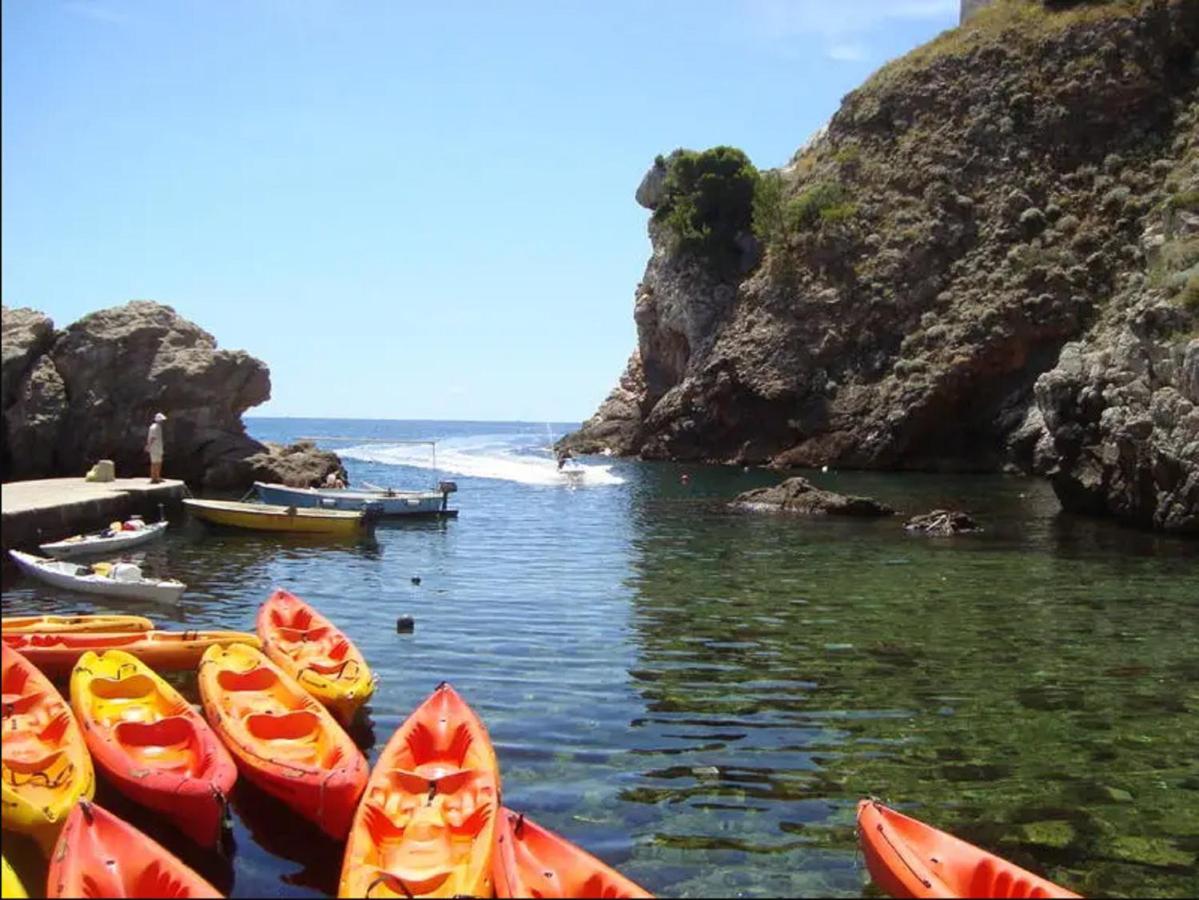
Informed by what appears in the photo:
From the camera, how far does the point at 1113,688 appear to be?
48.8 ft

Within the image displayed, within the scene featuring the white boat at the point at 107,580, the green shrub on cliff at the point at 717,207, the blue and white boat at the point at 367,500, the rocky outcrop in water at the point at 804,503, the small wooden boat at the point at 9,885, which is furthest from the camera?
the green shrub on cliff at the point at 717,207

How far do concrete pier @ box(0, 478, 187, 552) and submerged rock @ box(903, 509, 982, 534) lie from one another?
2286cm

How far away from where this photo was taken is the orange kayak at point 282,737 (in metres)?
9.49

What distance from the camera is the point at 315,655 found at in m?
14.7

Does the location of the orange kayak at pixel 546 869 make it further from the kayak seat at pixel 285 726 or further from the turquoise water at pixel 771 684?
the kayak seat at pixel 285 726

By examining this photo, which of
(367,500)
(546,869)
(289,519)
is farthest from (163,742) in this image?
(367,500)

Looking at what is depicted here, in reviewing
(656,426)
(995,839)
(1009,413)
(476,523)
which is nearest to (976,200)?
(1009,413)

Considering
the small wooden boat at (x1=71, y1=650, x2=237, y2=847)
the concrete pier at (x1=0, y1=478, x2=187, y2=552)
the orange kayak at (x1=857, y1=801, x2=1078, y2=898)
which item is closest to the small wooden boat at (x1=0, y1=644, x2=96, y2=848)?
the small wooden boat at (x1=71, y1=650, x2=237, y2=847)

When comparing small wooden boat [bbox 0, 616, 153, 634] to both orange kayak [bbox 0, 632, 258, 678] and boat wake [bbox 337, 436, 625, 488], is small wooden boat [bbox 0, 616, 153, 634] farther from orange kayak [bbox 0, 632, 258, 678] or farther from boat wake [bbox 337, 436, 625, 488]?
boat wake [bbox 337, 436, 625, 488]

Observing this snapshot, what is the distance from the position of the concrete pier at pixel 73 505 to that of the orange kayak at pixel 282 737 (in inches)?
437

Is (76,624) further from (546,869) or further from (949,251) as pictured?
(949,251)

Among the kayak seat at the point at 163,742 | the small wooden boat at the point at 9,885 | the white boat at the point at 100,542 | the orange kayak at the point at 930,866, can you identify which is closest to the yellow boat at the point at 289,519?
the white boat at the point at 100,542

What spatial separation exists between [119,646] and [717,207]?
67873 mm

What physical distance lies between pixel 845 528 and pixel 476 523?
12.3 metres
